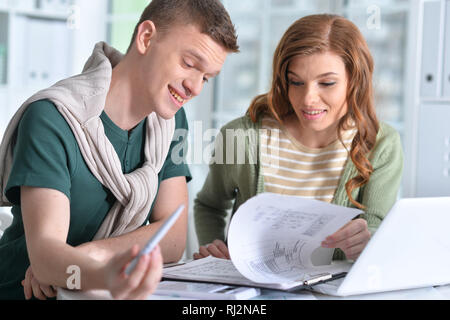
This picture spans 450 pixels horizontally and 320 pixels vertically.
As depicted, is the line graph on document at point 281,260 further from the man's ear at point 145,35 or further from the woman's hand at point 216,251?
the man's ear at point 145,35

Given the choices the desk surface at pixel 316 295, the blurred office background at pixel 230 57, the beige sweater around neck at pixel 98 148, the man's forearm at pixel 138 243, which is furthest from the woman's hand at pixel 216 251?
the blurred office background at pixel 230 57

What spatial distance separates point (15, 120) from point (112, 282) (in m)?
0.47

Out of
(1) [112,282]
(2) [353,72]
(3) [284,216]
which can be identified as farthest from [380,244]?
(2) [353,72]

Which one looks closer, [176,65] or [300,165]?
[176,65]

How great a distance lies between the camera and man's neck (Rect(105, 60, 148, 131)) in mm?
1123

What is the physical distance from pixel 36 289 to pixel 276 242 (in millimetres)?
424

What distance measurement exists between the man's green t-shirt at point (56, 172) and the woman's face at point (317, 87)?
38 cm

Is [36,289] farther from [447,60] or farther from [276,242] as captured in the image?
[447,60]

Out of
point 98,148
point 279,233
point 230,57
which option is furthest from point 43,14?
point 279,233

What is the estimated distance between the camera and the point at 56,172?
0.94 m

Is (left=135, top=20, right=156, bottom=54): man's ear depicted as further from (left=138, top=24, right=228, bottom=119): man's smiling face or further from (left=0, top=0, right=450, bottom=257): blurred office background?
(left=0, top=0, right=450, bottom=257): blurred office background

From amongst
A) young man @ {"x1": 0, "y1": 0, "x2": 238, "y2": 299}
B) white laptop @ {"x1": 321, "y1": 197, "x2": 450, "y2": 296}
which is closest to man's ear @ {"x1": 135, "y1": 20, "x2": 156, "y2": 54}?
young man @ {"x1": 0, "y1": 0, "x2": 238, "y2": 299}

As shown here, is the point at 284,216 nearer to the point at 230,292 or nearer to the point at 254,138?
the point at 230,292
